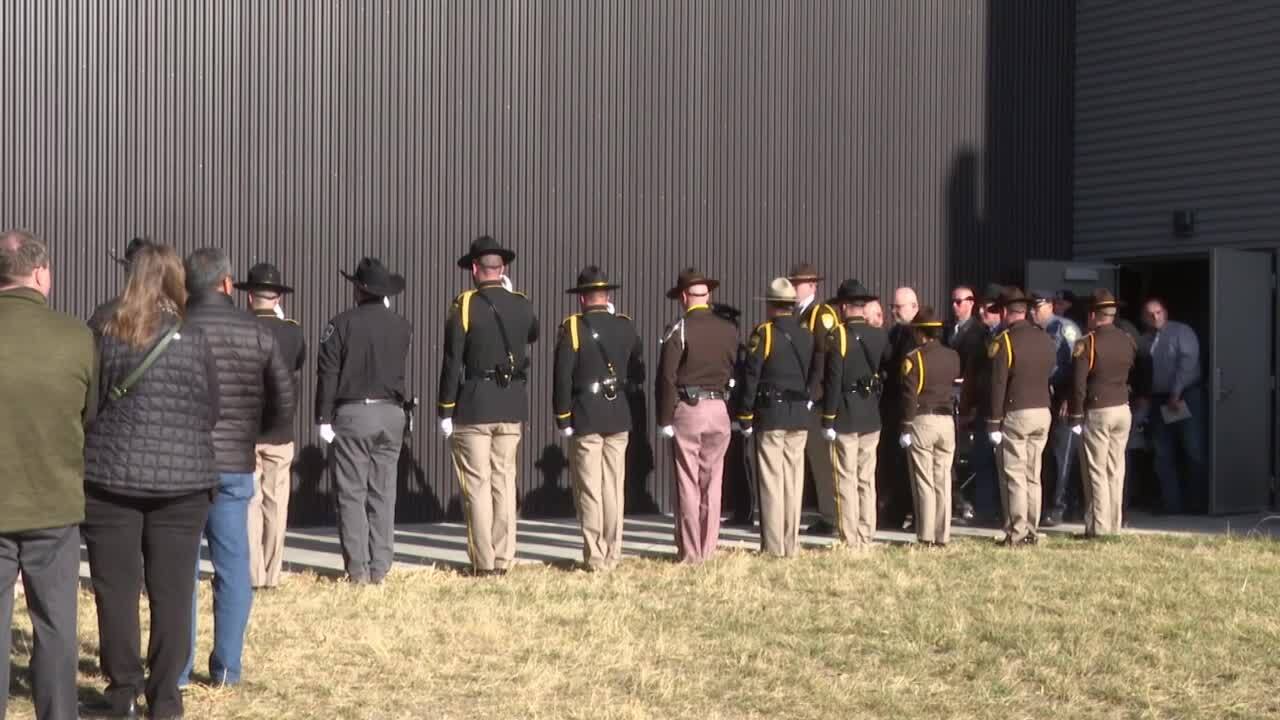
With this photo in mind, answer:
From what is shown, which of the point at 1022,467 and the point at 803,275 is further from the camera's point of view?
the point at 803,275

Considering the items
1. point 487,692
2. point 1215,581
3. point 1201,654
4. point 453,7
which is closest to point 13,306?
point 487,692

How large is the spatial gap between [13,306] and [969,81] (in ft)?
42.0

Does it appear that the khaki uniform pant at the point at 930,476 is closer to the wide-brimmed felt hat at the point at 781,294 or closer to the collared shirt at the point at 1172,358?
the wide-brimmed felt hat at the point at 781,294

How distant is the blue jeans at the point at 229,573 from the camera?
7414 mm

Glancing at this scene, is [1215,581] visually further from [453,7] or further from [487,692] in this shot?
[453,7]

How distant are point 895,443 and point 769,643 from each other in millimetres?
5879

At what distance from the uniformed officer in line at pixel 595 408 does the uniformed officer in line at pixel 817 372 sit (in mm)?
1601

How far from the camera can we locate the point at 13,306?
20.4 ft

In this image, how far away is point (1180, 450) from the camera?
53.6 ft

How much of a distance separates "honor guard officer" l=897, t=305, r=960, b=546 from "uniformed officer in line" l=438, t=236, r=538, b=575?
315 centimetres

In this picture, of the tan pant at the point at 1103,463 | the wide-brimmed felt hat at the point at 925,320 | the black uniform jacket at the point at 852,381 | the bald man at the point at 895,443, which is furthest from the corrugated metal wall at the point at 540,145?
the tan pant at the point at 1103,463

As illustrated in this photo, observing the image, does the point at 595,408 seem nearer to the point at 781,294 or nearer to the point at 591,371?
the point at 591,371

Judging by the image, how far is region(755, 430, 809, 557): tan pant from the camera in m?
12.3

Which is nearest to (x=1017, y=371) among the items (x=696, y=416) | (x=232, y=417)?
(x=696, y=416)
